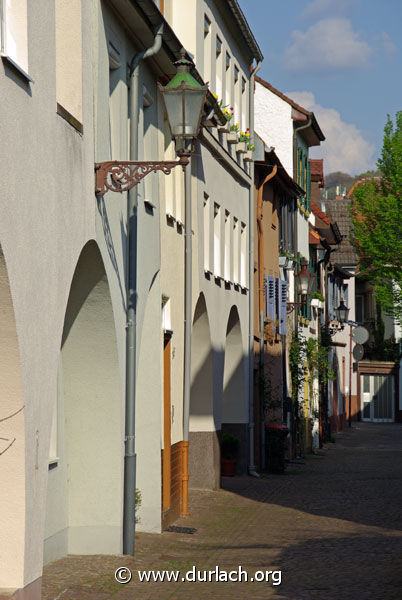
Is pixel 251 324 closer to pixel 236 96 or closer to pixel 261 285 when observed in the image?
pixel 261 285

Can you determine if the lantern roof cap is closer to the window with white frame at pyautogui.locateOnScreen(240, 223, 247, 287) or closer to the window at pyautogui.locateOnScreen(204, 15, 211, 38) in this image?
the window at pyautogui.locateOnScreen(204, 15, 211, 38)

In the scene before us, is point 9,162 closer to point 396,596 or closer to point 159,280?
point 396,596

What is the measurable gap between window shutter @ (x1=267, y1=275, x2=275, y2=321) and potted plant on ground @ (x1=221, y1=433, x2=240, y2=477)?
415 centimetres

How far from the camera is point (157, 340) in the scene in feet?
48.4

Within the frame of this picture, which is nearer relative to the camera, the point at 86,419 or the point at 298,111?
the point at 86,419

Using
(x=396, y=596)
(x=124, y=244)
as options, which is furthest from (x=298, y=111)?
(x=396, y=596)

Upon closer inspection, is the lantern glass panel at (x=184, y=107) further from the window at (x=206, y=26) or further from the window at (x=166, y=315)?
the window at (x=206, y=26)

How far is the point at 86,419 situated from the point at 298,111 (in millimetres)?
23519

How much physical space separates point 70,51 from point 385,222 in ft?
80.8

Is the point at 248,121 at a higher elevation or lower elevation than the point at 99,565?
higher

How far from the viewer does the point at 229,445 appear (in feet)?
80.6

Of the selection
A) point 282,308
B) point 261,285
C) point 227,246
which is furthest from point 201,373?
point 282,308

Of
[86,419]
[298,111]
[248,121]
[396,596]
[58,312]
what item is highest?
[298,111]

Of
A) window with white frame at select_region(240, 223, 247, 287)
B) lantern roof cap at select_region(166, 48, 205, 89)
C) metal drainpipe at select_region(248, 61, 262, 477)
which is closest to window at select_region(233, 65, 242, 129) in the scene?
metal drainpipe at select_region(248, 61, 262, 477)
